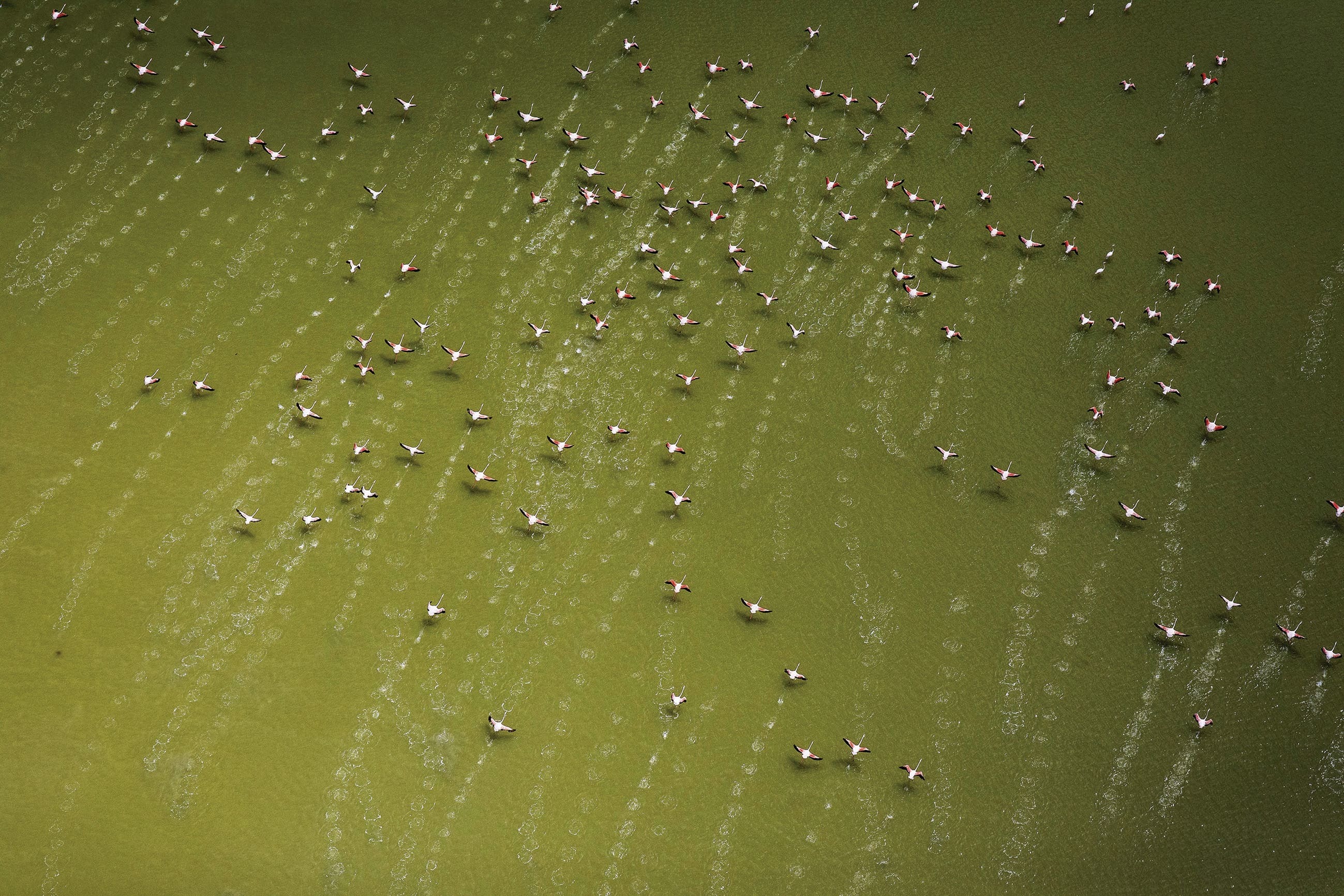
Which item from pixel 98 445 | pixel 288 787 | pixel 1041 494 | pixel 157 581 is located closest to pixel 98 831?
pixel 288 787

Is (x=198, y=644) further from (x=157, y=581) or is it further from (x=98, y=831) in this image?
(x=98, y=831)

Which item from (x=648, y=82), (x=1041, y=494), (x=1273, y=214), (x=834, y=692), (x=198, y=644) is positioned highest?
(x=1273, y=214)

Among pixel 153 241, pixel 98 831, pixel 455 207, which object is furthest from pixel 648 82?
pixel 98 831

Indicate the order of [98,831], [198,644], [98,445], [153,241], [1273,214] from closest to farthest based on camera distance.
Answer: [98,831] < [198,644] < [98,445] < [153,241] < [1273,214]

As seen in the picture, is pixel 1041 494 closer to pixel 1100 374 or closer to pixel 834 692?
pixel 1100 374

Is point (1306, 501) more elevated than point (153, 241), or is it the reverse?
point (1306, 501)

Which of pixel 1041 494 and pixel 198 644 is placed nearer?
pixel 198 644

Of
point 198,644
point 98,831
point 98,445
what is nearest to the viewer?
point 98,831
